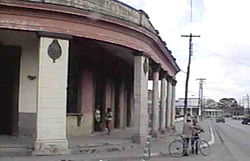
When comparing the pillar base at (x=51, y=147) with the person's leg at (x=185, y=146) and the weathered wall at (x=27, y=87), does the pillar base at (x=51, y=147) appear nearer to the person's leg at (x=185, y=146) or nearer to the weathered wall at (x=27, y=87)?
the weathered wall at (x=27, y=87)

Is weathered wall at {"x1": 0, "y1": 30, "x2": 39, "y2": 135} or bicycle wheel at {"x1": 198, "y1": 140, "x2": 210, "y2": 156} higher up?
weathered wall at {"x1": 0, "y1": 30, "x2": 39, "y2": 135}

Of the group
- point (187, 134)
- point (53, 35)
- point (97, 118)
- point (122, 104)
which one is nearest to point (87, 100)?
point (97, 118)

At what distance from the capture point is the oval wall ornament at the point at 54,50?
19422mm

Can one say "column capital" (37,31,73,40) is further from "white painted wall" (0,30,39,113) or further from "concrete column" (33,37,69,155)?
"white painted wall" (0,30,39,113)

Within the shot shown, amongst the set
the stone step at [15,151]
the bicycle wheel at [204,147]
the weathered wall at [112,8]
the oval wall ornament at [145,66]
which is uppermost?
the weathered wall at [112,8]

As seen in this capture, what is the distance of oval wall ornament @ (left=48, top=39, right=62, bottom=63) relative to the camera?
765 inches

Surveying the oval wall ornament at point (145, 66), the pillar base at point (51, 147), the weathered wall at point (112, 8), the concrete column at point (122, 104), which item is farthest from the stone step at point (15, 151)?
the concrete column at point (122, 104)

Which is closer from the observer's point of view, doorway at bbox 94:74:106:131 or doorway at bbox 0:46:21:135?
doorway at bbox 0:46:21:135

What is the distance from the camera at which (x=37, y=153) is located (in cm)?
1852

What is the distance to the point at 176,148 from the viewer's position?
22484 millimetres

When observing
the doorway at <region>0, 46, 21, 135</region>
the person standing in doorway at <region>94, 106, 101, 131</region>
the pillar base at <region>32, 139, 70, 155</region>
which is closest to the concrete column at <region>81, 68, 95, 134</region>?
the person standing in doorway at <region>94, 106, 101, 131</region>

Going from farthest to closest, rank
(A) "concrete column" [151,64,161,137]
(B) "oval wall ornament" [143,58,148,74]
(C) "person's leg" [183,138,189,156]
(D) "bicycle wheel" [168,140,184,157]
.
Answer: (A) "concrete column" [151,64,161,137]
(B) "oval wall ornament" [143,58,148,74]
(D) "bicycle wheel" [168,140,184,157]
(C) "person's leg" [183,138,189,156]

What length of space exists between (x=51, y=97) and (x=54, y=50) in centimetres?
173

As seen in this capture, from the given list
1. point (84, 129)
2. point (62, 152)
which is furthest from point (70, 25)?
point (84, 129)
